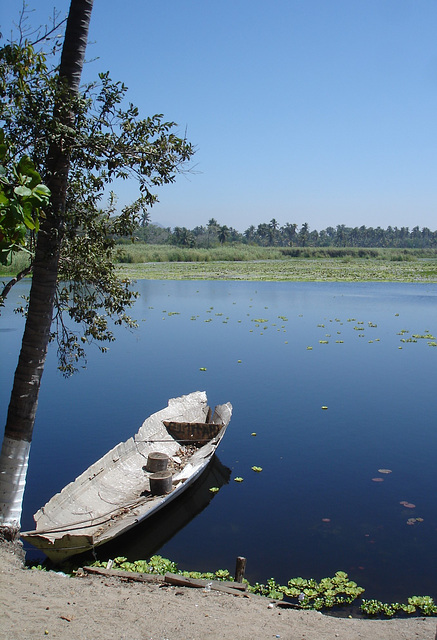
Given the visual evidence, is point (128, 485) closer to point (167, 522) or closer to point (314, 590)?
point (167, 522)

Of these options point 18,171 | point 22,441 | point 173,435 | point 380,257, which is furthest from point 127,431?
point 380,257

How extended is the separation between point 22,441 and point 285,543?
4.46 m

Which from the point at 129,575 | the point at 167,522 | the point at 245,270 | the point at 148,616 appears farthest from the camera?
the point at 245,270

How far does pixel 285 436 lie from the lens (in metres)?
13.9

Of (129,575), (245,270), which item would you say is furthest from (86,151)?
(245,270)

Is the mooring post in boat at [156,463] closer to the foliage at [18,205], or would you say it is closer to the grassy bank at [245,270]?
the foliage at [18,205]

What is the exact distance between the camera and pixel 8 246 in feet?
10.5

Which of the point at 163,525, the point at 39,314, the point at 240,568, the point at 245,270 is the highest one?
the point at 245,270

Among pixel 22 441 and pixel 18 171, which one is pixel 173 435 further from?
pixel 18 171

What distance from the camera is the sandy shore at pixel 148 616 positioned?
18.8ft

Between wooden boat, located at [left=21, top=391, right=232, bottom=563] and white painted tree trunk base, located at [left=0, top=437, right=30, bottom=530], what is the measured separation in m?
0.34

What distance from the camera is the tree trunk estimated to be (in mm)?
7465

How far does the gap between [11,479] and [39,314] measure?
218cm

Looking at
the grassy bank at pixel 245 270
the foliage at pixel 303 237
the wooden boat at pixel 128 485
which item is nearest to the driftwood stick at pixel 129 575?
the wooden boat at pixel 128 485
